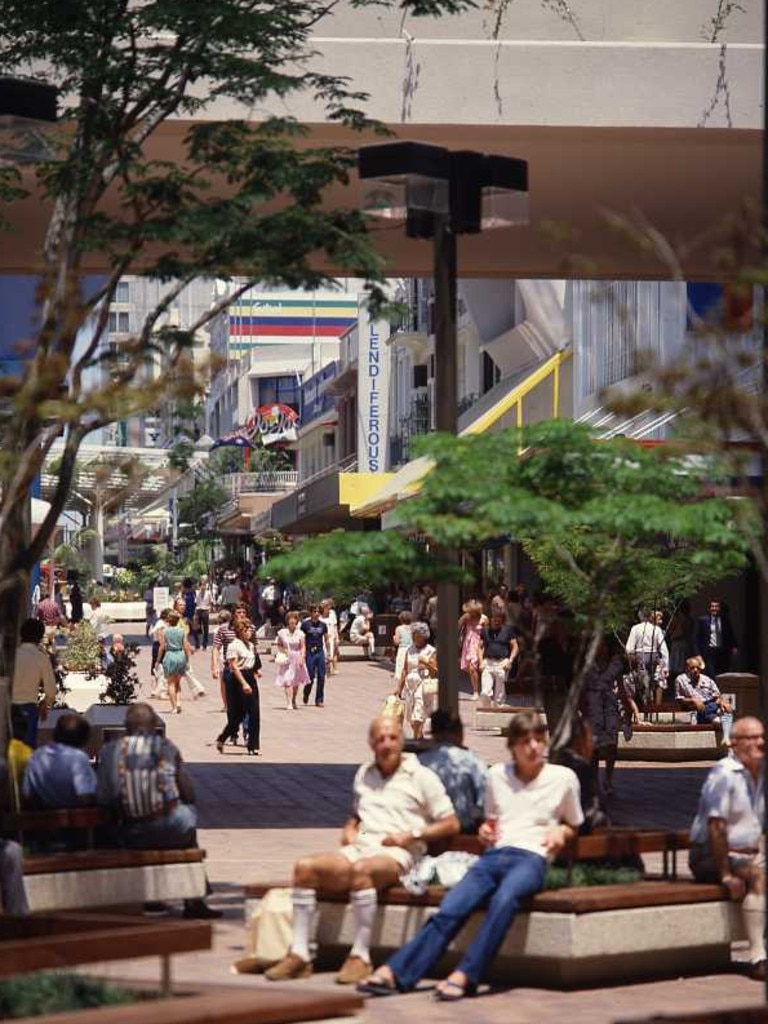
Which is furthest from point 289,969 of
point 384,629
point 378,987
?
point 384,629

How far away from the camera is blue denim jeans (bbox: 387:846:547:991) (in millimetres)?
10609

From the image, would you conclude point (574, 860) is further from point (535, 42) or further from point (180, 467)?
point (535, 42)

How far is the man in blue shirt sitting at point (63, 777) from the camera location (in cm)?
1269

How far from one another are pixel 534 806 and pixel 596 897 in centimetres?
53

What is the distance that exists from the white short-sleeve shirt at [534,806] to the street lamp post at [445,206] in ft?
5.15

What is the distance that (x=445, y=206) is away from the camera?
13.1m

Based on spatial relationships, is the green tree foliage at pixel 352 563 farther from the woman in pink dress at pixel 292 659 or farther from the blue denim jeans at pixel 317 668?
the blue denim jeans at pixel 317 668

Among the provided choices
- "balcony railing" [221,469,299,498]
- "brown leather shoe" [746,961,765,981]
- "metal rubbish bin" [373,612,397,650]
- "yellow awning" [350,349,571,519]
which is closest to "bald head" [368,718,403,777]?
"brown leather shoe" [746,961,765,981]

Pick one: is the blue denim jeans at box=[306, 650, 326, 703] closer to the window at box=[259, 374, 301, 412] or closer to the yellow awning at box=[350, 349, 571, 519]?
the yellow awning at box=[350, 349, 571, 519]

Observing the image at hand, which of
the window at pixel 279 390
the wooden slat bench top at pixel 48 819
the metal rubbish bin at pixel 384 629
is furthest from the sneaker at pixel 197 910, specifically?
the window at pixel 279 390

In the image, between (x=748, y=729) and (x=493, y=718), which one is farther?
(x=493, y=718)

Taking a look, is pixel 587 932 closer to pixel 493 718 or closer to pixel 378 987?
pixel 378 987

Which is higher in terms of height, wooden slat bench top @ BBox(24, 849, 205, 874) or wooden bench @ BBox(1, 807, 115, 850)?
wooden bench @ BBox(1, 807, 115, 850)

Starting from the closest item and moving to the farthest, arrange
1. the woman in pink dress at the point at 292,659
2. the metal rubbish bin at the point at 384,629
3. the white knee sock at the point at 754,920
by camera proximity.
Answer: the white knee sock at the point at 754,920
the woman in pink dress at the point at 292,659
the metal rubbish bin at the point at 384,629
